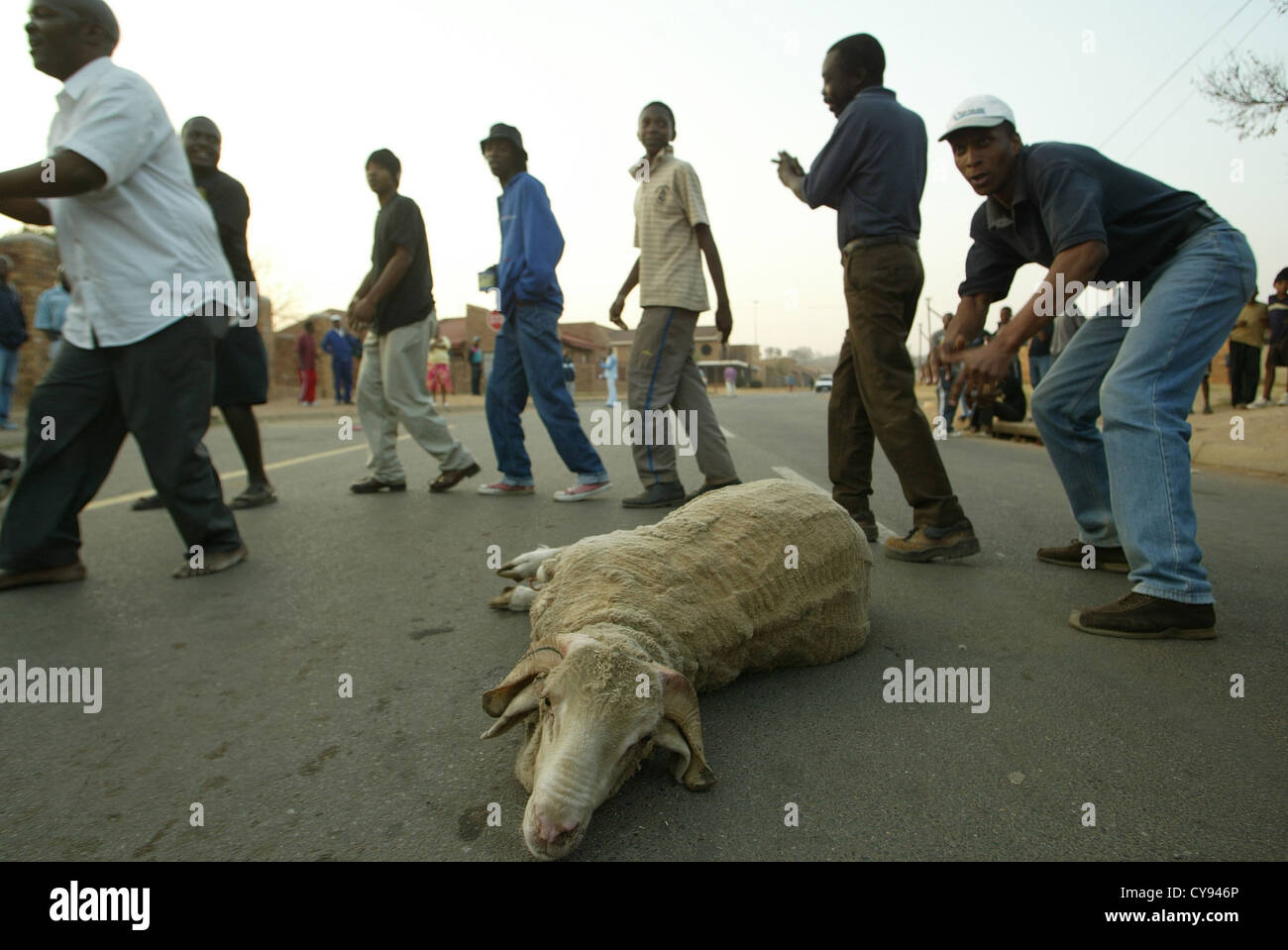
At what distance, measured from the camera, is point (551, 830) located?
4.96 ft

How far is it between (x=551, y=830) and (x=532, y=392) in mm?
4694

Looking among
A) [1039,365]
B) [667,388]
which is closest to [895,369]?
[667,388]

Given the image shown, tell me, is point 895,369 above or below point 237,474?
above

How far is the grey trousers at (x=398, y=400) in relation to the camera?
614cm

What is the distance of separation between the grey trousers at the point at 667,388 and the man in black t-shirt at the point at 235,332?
261cm

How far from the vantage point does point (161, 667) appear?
8.94 feet

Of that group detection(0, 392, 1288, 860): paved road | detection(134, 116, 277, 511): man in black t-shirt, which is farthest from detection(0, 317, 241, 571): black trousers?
detection(134, 116, 277, 511): man in black t-shirt

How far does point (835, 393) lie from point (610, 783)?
3344 millimetres

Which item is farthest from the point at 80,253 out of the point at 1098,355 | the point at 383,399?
the point at 1098,355

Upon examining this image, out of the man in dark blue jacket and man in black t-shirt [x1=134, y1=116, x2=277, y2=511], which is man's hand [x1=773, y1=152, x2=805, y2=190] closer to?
the man in dark blue jacket

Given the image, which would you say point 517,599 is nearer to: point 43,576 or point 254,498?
point 43,576

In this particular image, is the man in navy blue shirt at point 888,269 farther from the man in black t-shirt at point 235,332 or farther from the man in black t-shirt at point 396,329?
the man in black t-shirt at point 235,332

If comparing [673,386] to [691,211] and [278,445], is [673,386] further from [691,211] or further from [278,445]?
[278,445]

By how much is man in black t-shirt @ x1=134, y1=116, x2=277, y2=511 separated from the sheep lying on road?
350cm
